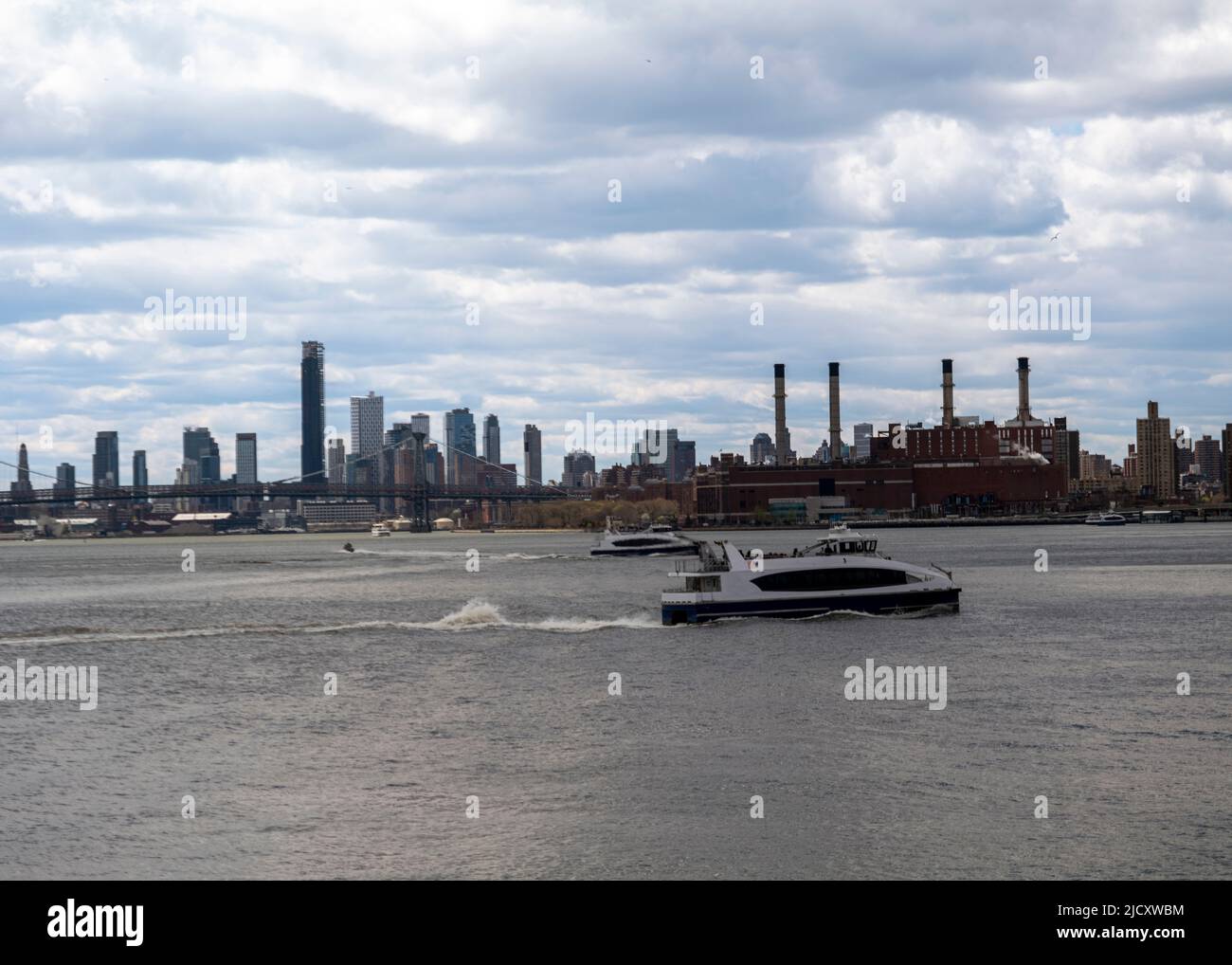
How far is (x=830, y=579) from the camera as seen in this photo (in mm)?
50219

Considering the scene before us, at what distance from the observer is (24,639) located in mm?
51000

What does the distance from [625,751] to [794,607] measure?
24539 mm

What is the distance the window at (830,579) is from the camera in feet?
163

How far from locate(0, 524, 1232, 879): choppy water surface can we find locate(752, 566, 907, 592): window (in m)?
1.67

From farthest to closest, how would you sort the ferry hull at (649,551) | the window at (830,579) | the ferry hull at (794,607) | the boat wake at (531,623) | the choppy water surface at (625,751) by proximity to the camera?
the ferry hull at (649,551)
the boat wake at (531,623)
the window at (830,579)
the ferry hull at (794,607)
the choppy water surface at (625,751)

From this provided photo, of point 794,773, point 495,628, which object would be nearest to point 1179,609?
point 495,628

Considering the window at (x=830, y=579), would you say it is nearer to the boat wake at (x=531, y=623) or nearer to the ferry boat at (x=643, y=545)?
the boat wake at (x=531, y=623)

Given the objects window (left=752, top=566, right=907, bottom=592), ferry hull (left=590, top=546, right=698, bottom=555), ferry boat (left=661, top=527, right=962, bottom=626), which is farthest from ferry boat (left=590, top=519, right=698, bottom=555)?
window (left=752, top=566, right=907, bottom=592)

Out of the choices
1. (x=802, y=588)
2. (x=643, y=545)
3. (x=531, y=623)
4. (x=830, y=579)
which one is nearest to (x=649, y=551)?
(x=643, y=545)

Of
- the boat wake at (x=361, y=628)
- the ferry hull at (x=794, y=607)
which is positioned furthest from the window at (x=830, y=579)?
the boat wake at (x=361, y=628)

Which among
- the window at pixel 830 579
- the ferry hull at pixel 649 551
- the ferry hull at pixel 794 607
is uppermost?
the window at pixel 830 579
